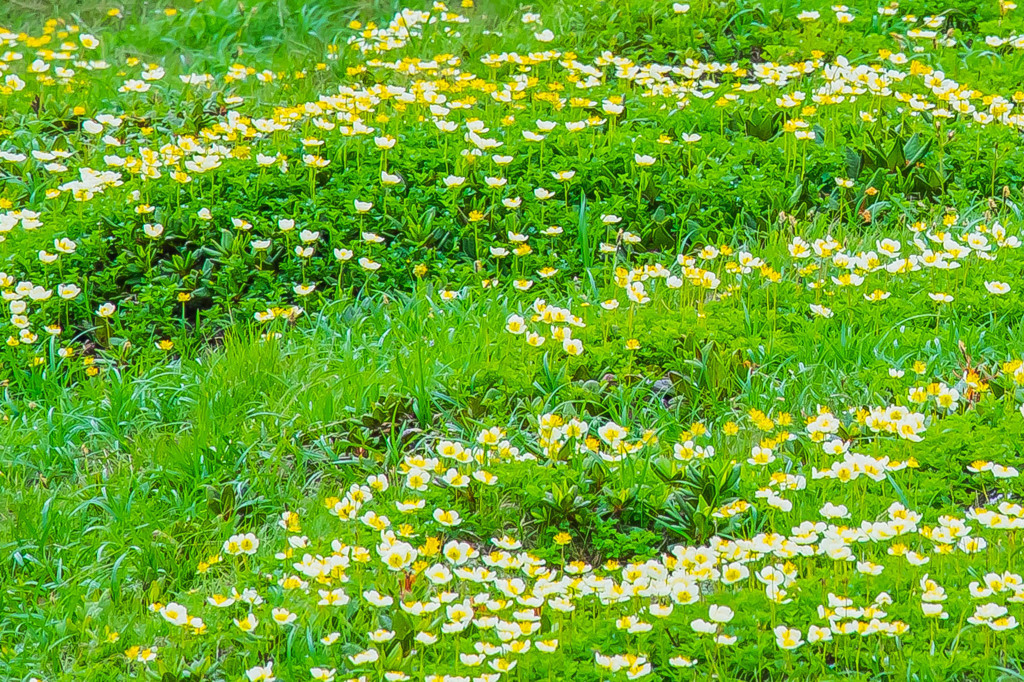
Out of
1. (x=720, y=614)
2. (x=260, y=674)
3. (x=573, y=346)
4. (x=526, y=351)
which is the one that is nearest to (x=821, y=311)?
(x=573, y=346)

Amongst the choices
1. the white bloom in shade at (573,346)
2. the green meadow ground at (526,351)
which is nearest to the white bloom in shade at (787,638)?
the green meadow ground at (526,351)

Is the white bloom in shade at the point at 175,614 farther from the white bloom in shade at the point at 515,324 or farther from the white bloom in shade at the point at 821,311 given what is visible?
the white bloom in shade at the point at 821,311

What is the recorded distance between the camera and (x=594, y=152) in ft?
19.6

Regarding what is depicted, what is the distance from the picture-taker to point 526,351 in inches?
184

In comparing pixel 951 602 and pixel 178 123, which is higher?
pixel 951 602

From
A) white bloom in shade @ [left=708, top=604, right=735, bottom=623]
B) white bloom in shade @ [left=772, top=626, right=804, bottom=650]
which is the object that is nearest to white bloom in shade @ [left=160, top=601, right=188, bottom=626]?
white bloom in shade @ [left=708, top=604, right=735, bottom=623]

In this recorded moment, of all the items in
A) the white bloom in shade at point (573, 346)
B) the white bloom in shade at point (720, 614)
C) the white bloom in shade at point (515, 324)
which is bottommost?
the white bloom in shade at point (515, 324)

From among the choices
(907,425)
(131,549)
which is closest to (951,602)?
(907,425)

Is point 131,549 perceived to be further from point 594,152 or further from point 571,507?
point 594,152

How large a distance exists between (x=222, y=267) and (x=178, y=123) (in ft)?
5.06

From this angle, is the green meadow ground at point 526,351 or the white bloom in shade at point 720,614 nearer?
the white bloom in shade at point 720,614

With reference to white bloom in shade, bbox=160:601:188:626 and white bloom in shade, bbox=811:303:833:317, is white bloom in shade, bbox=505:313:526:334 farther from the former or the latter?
white bloom in shade, bbox=160:601:188:626

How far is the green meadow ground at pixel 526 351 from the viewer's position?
3.42 m

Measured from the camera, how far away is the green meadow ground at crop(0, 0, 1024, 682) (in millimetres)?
3416
